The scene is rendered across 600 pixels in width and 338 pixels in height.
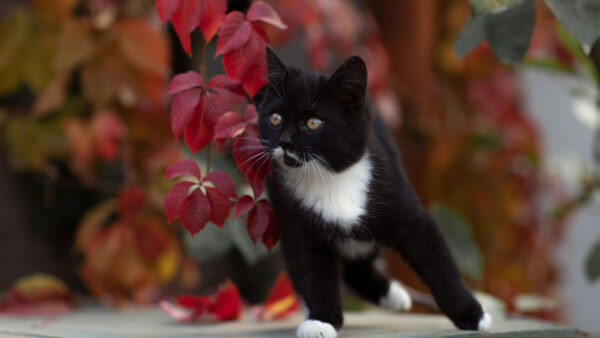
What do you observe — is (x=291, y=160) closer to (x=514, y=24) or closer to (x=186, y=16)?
(x=186, y=16)

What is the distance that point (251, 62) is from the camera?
2.83 ft

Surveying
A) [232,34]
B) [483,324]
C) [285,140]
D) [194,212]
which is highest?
[232,34]

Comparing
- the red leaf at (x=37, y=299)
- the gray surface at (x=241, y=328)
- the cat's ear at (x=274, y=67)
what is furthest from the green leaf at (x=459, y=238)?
the red leaf at (x=37, y=299)

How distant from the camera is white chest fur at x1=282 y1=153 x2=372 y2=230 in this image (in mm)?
884

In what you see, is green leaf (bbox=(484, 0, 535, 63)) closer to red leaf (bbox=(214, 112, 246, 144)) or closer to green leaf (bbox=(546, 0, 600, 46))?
green leaf (bbox=(546, 0, 600, 46))

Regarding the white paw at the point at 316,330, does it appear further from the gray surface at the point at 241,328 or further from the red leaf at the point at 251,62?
the red leaf at the point at 251,62

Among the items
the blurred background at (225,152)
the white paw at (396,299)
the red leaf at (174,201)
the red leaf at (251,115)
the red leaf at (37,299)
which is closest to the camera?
the red leaf at (174,201)

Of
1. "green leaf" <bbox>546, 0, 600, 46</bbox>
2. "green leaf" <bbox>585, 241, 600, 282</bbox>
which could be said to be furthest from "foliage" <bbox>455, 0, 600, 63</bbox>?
"green leaf" <bbox>585, 241, 600, 282</bbox>

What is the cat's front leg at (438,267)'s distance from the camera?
2.98ft

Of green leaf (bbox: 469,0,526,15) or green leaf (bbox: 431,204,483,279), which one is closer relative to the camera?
green leaf (bbox: 469,0,526,15)

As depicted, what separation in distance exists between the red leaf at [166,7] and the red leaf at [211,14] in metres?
0.04

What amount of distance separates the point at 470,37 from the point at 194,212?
0.54m

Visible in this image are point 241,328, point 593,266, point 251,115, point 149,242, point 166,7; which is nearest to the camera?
point 166,7

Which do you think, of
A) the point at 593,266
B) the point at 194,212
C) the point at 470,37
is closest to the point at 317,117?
the point at 194,212
